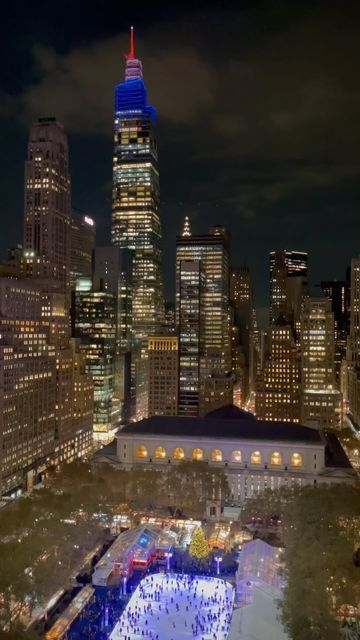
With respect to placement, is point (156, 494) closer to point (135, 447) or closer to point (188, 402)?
point (135, 447)

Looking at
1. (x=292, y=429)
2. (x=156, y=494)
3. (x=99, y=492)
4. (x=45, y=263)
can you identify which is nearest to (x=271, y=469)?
(x=292, y=429)

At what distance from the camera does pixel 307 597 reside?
167ft

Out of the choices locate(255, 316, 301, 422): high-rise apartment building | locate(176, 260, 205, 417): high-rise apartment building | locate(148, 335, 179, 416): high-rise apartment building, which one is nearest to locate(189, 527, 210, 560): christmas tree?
locate(148, 335, 179, 416): high-rise apartment building

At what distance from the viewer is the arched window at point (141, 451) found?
348 ft

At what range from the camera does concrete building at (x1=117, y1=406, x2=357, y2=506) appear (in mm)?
99750

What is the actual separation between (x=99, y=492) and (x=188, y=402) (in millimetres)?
96039

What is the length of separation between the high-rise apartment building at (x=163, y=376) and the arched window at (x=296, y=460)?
71.2 metres

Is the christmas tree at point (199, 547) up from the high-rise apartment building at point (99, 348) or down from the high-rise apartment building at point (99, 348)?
down

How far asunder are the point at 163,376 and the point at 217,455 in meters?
69.2

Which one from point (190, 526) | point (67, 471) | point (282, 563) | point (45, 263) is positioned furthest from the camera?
point (45, 263)

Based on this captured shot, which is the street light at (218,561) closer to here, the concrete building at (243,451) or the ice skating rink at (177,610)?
the ice skating rink at (177,610)

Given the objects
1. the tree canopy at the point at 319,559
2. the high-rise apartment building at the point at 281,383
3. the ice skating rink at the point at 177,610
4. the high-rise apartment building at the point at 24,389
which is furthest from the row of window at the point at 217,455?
the high-rise apartment building at the point at 281,383

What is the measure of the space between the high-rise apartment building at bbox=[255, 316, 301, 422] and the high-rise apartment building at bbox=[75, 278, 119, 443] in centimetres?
4310

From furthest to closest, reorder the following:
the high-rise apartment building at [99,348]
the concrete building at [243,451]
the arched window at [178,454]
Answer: the high-rise apartment building at [99,348] → the arched window at [178,454] → the concrete building at [243,451]
